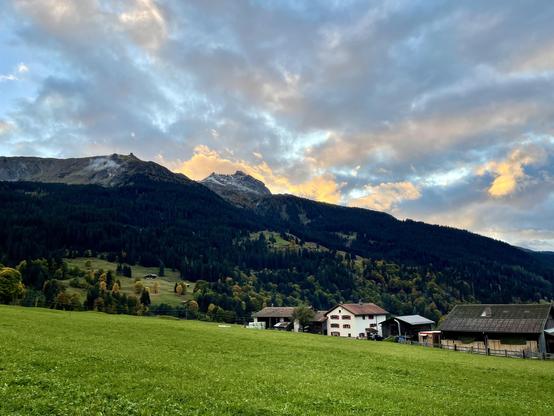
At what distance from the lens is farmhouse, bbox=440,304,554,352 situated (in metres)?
82.4

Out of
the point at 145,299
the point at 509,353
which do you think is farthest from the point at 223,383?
the point at 145,299

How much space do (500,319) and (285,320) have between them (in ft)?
246

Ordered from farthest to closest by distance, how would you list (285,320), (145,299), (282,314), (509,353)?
(145,299) → (282,314) → (285,320) → (509,353)

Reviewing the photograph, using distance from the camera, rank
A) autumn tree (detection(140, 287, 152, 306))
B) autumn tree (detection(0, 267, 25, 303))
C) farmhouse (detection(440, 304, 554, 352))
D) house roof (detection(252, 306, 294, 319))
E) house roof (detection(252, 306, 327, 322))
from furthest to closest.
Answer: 1. autumn tree (detection(140, 287, 152, 306))
2. house roof (detection(252, 306, 294, 319))
3. house roof (detection(252, 306, 327, 322))
4. autumn tree (detection(0, 267, 25, 303))
5. farmhouse (detection(440, 304, 554, 352))

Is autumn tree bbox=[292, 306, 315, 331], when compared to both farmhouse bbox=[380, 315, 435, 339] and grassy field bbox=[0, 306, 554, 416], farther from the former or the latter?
grassy field bbox=[0, 306, 554, 416]

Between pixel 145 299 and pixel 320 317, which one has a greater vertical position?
pixel 145 299

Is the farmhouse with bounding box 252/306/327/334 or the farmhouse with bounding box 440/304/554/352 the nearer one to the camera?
the farmhouse with bounding box 440/304/554/352

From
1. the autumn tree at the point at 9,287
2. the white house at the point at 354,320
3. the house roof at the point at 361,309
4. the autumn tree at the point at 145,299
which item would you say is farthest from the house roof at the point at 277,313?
the autumn tree at the point at 9,287

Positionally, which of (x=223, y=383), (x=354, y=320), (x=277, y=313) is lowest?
(x=354, y=320)

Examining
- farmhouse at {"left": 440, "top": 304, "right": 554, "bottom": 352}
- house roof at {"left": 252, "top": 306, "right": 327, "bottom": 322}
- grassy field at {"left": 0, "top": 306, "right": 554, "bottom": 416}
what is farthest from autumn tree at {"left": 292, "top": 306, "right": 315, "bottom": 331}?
grassy field at {"left": 0, "top": 306, "right": 554, "bottom": 416}

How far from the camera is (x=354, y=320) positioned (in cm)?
13238

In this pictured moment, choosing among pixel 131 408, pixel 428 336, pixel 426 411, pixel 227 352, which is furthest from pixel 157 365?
pixel 428 336

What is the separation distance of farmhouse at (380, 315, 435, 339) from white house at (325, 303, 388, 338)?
573 centimetres

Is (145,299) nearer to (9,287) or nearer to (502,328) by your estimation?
(9,287)
